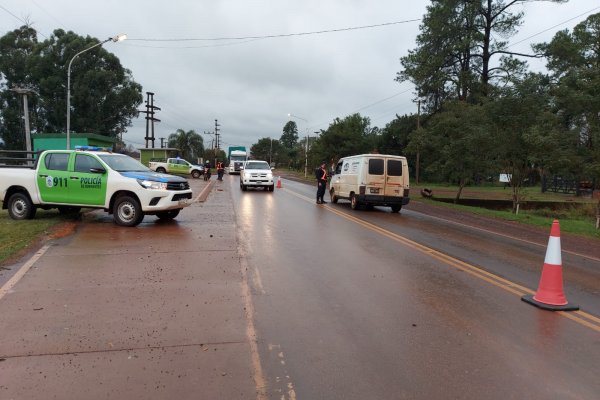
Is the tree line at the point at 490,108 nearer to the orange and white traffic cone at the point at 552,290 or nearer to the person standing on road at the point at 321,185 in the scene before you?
the person standing on road at the point at 321,185

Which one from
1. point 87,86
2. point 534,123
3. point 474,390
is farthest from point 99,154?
point 87,86

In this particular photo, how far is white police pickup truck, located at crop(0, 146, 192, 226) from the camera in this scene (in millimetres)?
11305

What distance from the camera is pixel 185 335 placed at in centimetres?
456

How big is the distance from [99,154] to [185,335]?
862cm

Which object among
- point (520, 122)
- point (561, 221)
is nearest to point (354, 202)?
point (561, 221)

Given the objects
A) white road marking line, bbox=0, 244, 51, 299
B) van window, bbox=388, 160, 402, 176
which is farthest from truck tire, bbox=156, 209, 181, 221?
van window, bbox=388, 160, 402, 176

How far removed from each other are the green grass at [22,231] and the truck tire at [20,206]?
0.61 ft

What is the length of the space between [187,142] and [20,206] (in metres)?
77.7

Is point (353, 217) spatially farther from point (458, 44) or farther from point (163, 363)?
point (458, 44)

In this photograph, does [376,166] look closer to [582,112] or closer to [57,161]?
[582,112]

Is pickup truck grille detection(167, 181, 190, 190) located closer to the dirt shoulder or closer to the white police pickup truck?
the white police pickup truck

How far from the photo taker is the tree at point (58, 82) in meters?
51.2

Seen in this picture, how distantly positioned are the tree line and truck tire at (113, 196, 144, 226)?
1456 cm

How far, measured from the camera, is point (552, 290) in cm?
595
